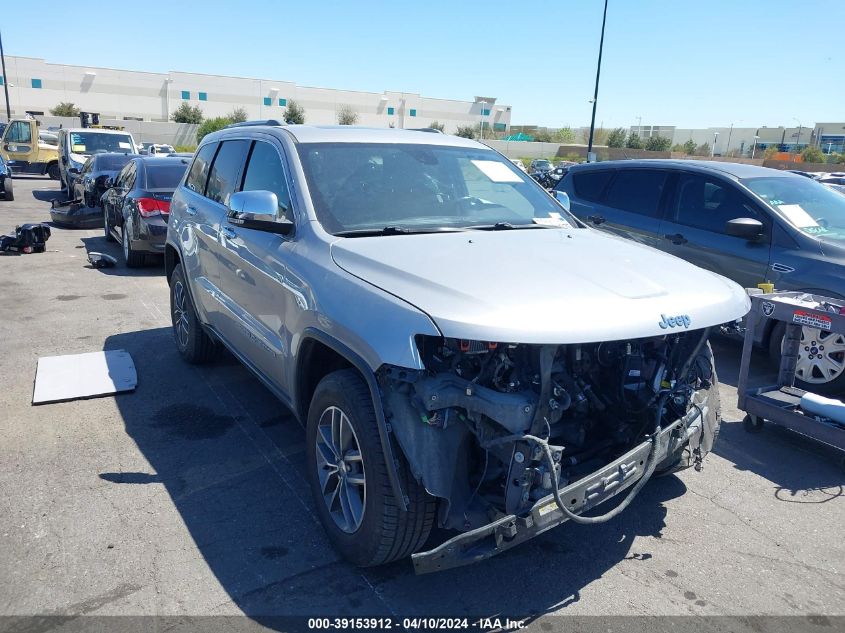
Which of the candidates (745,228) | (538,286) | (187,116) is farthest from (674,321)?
(187,116)

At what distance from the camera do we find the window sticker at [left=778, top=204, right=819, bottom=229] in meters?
6.12

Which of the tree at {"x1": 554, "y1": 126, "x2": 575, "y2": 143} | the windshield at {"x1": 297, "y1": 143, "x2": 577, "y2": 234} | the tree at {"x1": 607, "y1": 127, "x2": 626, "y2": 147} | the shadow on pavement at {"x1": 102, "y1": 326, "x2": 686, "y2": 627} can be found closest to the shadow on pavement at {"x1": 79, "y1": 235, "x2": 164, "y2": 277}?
the shadow on pavement at {"x1": 102, "y1": 326, "x2": 686, "y2": 627}

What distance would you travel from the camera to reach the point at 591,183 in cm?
827

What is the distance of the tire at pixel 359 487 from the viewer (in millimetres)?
2799

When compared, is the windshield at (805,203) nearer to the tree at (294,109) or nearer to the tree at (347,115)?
the tree at (347,115)

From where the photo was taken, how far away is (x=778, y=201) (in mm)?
6410

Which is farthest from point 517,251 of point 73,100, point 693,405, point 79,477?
point 73,100

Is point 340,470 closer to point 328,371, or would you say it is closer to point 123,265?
point 328,371

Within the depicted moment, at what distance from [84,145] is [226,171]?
1741 cm

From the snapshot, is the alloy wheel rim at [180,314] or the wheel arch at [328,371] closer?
the wheel arch at [328,371]

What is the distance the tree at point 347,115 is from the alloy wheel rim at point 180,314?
218 feet

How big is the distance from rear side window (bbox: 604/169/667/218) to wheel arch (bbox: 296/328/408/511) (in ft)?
16.4

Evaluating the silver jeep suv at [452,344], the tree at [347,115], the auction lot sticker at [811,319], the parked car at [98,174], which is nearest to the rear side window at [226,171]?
the silver jeep suv at [452,344]

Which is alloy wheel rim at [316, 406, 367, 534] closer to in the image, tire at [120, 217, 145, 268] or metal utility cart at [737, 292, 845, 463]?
metal utility cart at [737, 292, 845, 463]
